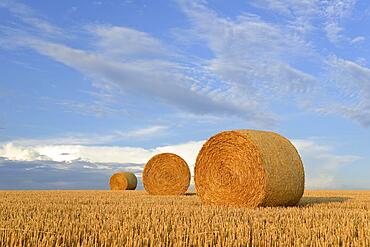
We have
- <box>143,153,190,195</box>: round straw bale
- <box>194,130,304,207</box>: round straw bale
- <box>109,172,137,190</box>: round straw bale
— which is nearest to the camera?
<box>194,130,304,207</box>: round straw bale

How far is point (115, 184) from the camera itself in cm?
2483

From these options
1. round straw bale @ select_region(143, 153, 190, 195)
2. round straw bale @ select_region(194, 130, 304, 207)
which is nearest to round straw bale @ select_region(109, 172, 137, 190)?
round straw bale @ select_region(143, 153, 190, 195)

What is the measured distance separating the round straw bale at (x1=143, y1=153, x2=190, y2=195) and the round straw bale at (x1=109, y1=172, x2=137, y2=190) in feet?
24.8

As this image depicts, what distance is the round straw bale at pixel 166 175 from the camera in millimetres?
16656

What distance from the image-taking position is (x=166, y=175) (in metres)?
16.9

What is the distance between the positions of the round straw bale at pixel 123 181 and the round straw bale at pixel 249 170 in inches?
546

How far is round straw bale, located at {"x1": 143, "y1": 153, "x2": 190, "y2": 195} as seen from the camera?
1666 centimetres

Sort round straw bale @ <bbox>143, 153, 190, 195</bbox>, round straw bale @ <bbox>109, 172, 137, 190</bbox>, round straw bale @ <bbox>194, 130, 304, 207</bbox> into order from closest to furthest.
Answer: round straw bale @ <bbox>194, 130, 304, 207</bbox> → round straw bale @ <bbox>143, 153, 190, 195</bbox> → round straw bale @ <bbox>109, 172, 137, 190</bbox>

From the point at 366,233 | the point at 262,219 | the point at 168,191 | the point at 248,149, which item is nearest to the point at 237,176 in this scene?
the point at 248,149

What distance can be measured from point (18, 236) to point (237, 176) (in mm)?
6155

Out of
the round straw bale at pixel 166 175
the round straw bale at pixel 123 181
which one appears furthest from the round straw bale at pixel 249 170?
the round straw bale at pixel 123 181

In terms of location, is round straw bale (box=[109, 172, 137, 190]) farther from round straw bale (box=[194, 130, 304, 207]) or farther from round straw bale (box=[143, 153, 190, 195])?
round straw bale (box=[194, 130, 304, 207])

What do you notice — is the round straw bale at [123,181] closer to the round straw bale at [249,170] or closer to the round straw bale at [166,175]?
the round straw bale at [166,175]

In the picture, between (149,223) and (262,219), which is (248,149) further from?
(149,223)
